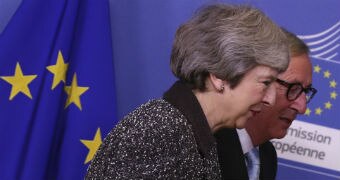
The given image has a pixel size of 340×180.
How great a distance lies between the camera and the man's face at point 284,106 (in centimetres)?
177

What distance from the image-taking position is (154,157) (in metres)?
1.13

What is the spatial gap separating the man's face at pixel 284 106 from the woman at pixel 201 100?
0.45 meters

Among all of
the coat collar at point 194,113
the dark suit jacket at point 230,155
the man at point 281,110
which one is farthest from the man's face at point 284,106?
the coat collar at point 194,113

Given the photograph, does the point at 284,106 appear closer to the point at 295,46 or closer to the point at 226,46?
the point at 295,46

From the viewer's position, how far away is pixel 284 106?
71.4 inches

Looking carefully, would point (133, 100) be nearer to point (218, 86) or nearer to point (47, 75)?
point (47, 75)

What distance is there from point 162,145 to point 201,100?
6.9 inches

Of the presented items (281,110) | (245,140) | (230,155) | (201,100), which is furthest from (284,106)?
(201,100)

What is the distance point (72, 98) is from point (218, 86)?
0.70 m

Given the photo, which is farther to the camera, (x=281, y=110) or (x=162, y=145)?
(x=281, y=110)

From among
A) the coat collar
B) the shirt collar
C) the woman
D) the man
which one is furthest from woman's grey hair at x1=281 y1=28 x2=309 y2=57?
the coat collar

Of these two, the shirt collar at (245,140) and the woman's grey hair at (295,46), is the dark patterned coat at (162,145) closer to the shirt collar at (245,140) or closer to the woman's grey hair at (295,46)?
the shirt collar at (245,140)

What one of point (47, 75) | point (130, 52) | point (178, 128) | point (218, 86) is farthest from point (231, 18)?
point (130, 52)

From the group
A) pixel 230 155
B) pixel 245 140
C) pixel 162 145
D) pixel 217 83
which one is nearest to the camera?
pixel 162 145
